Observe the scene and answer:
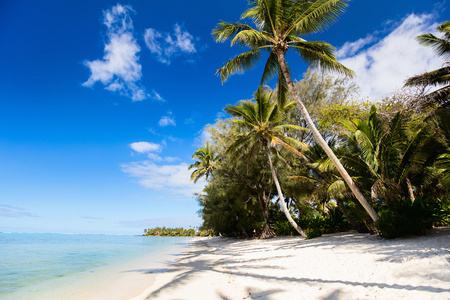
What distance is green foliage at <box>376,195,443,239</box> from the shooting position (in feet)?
21.9

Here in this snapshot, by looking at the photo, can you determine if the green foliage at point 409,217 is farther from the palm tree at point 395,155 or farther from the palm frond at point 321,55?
the palm frond at point 321,55

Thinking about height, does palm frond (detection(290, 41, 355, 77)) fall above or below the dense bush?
above

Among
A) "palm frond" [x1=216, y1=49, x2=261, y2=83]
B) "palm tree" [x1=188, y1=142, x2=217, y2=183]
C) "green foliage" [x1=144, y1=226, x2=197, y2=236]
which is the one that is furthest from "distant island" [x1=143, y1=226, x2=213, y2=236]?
"palm frond" [x1=216, y1=49, x2=261, y2=83]

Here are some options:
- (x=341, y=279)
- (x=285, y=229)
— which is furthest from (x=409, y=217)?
(x=285, y=229)

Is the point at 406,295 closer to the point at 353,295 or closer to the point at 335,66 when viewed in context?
the point at 353,295

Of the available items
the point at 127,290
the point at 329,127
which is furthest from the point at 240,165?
the point at 127,290

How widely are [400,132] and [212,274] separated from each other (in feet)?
29.3

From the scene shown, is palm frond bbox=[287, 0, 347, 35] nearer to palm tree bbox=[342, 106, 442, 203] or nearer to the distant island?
palm tree bbox=[342, 106, 442, 203]

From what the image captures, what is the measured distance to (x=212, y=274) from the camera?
711cm

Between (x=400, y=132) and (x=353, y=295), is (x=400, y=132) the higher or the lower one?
the higher one

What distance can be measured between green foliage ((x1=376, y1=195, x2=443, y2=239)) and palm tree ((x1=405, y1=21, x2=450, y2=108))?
623 centimetres

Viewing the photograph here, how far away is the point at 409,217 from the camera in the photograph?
6953 millimetres

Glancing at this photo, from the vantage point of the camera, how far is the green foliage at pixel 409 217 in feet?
21.9

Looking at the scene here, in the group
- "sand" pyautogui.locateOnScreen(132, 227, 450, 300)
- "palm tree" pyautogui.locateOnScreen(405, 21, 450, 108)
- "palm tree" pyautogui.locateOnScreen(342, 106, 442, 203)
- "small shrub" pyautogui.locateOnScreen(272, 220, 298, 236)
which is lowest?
"sand" pyautogui.locateOnScreen(132, 227, 450, 300)
